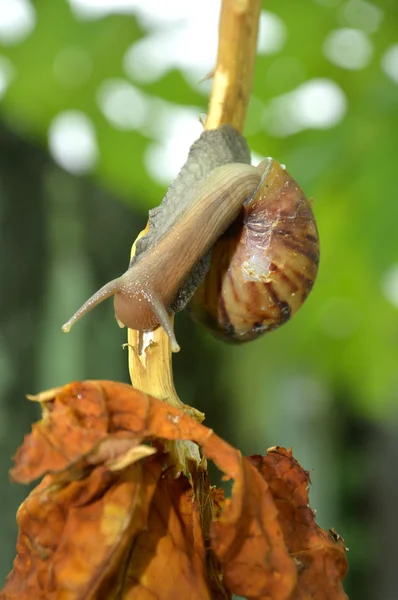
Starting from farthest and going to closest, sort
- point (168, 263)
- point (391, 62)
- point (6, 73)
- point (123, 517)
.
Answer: point (6, 73), point (391, 62), point (168, 263), point (123, 517)

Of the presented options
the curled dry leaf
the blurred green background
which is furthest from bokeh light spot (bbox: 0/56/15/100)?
the curled dry leaf

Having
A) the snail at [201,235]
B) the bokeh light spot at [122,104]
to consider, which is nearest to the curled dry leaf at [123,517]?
the snail at [201,235]

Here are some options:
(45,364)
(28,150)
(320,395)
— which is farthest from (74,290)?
(320,395)

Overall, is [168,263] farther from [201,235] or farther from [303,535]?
[303,535]

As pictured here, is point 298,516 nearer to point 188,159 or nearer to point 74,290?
point 188,159

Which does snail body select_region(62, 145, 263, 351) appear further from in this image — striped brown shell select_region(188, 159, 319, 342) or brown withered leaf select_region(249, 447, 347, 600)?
brown withered leaf select_region(249, 447, 347, 600)

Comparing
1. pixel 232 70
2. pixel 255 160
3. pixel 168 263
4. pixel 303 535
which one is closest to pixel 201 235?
pixel 168 263

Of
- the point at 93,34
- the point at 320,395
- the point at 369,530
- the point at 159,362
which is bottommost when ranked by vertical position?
the point at 369,530
